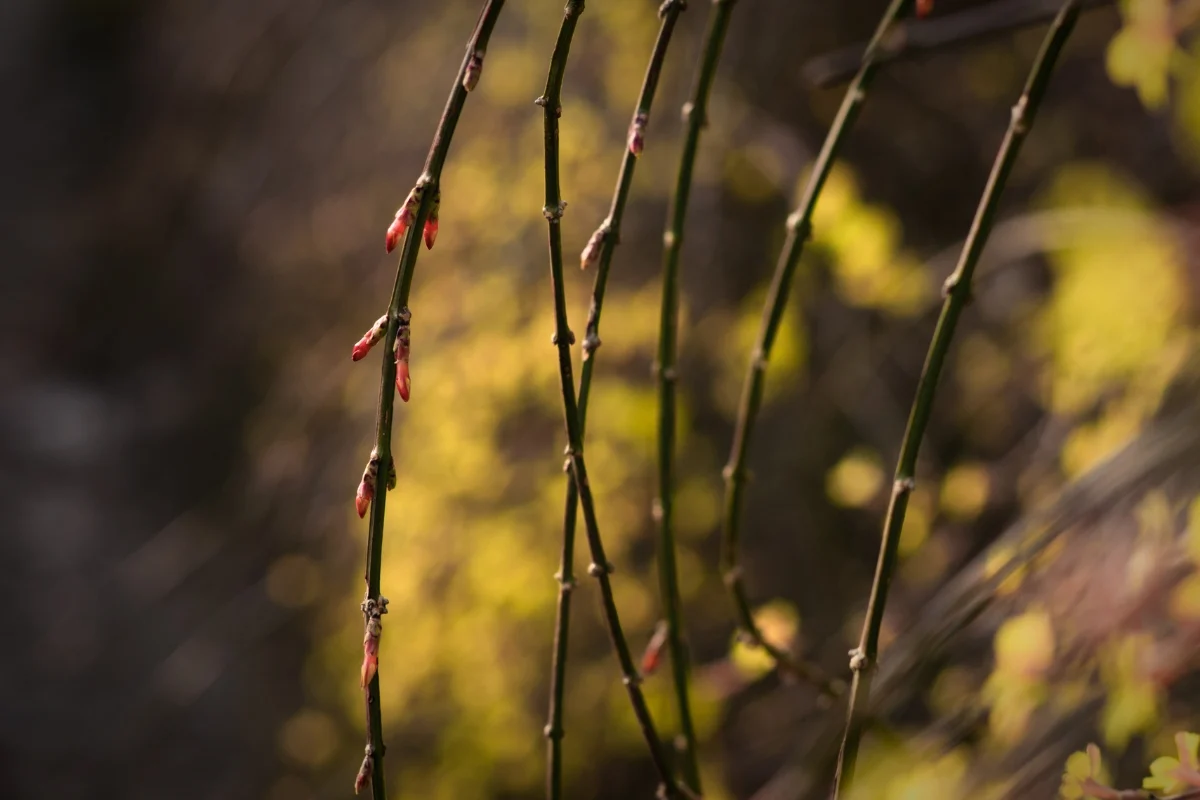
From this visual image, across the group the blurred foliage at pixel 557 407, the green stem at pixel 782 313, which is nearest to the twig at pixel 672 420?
the green stem at pixel 782 313

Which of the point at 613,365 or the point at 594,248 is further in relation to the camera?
the point at 613,365

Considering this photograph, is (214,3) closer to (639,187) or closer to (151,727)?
(639,187)

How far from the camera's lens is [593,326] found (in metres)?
0.56

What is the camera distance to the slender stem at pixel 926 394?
52cm

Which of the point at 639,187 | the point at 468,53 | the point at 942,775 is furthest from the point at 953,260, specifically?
the point at 468,53

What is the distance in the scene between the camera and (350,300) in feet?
7.11

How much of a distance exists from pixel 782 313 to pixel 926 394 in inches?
6.5

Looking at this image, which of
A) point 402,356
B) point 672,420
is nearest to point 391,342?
point 402,356

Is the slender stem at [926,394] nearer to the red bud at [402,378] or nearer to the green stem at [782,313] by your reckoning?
the green stem at [782,313]

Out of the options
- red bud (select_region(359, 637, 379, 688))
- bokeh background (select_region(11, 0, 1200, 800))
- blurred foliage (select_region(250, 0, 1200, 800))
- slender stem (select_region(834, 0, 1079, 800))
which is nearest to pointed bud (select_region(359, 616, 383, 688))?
red bud (select_region(359, 637, 379, 688))

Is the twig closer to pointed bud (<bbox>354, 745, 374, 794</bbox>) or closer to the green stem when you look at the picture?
the green stem

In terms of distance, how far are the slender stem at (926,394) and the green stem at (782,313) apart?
0.10 metres

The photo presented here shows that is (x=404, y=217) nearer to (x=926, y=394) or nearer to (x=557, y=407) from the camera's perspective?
(x=926, y=394)

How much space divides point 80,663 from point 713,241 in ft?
7.44
